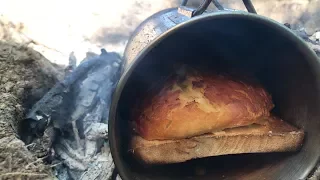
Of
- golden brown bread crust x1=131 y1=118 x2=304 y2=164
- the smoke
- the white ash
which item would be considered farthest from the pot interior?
the smoke

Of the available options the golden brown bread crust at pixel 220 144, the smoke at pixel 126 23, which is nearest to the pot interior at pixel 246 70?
the golden brown bread crust at pixel 220 144

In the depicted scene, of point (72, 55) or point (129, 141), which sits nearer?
point (129, 141)

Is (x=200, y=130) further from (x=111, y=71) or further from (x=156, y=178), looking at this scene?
(x=111, y=71)

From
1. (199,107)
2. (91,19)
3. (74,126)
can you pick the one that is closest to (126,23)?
(91,19)

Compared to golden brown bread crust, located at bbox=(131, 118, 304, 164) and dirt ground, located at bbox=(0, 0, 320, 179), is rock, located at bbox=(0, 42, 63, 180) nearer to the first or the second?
golden brown bread crust, located at bbox=(131, 118, 304, 164)

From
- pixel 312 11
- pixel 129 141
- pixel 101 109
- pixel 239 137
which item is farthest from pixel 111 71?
pixel 312 11

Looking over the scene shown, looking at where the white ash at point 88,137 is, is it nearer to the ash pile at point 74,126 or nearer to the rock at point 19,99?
the ash pile at point 74,126
